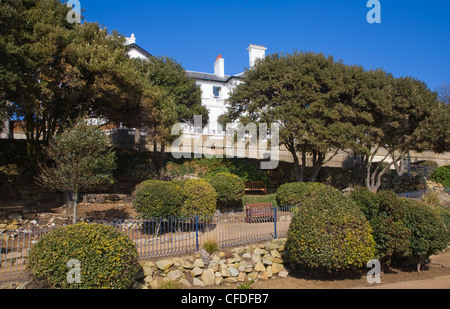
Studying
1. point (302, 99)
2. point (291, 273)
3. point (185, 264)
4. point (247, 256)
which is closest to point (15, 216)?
point (185, 264)

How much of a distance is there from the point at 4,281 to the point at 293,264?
7.88 meters

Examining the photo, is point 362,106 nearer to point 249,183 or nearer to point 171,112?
point 249,183

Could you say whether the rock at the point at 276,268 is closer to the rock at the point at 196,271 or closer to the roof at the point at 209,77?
the rock at the point at 196,271

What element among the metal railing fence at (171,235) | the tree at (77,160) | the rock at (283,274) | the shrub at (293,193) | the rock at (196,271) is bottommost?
the rock at (283,274)

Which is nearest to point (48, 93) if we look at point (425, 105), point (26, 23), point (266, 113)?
point (26, 23)

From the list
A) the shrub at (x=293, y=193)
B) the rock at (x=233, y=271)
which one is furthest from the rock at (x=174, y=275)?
the shrub at (x=293, y=193)

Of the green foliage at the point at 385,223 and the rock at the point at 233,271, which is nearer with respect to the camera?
the rock at the point at 233,271

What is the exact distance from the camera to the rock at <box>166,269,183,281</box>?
29.3 ft

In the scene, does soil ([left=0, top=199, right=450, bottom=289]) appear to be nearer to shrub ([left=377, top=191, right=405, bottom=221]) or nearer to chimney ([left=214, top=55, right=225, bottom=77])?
shrub ([left=377, top=191, right=405, bottom=221])

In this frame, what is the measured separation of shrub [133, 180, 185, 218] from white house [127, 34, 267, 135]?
22582mm

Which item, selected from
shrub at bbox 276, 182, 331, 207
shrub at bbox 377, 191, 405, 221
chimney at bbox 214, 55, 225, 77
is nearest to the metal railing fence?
shrub at bbox 276, 182, 331, 207

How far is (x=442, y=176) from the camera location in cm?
2884

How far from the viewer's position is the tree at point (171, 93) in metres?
20.3
